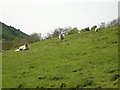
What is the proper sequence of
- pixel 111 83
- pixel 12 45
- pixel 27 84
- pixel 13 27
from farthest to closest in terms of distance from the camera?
1. pixel 13 27
2. pixel 12 45
3. pixel 27 84
4. pixel 111 83

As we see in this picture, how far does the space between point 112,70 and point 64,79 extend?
387 centimetres

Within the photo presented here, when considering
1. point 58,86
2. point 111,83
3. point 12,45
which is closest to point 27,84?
point 58,86

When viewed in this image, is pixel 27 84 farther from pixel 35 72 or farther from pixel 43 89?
pixel 35 72

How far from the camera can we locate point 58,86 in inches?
436

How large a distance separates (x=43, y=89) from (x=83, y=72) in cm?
382

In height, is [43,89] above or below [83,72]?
below

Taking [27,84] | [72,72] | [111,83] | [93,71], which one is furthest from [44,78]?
[111,83]

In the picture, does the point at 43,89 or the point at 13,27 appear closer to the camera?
the point at 43,89

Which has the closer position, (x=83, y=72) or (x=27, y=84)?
(x=27, y=84)

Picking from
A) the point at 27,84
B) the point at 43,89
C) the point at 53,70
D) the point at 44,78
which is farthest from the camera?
the point at 53,70

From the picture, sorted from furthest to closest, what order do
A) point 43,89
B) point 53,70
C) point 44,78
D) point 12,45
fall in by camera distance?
point 12,45, point 53,70, point 44,78, point 43,89

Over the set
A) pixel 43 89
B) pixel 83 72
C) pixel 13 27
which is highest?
pixel 13 27

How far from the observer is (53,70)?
14539 millimetres

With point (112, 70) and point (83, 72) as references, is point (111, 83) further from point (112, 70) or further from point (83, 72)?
point (83, 72)
